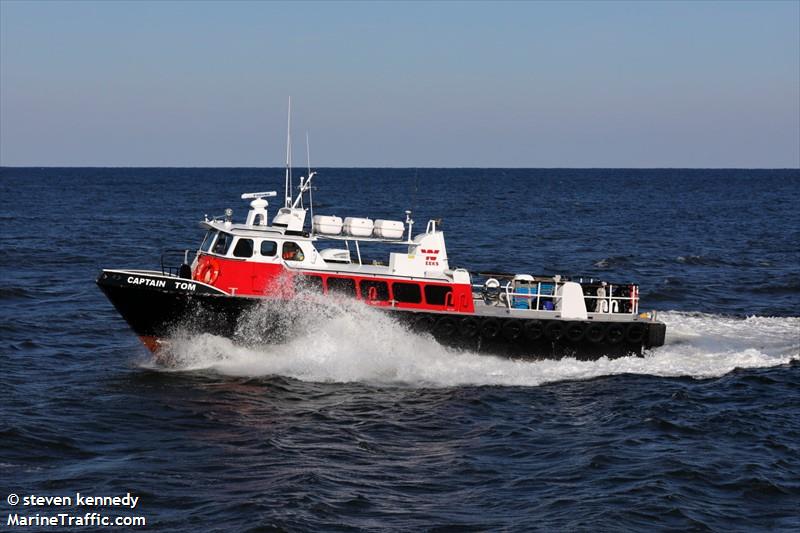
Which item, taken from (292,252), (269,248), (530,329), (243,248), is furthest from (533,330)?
(243,248)

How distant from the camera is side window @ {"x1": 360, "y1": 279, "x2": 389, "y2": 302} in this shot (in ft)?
79.9

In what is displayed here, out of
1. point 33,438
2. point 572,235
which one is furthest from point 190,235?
point 33,438

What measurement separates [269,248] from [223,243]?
1.21 metres

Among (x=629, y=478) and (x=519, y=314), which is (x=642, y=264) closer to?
(x=519, y=314)

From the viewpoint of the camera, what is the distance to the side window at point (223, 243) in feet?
80.1

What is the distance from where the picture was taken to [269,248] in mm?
24406

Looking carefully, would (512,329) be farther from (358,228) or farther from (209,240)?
(209,240)

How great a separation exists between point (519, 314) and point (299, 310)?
570 centimetres

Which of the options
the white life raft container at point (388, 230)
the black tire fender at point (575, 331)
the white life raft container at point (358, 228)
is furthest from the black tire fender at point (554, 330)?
the white life raft container at point (358, 228)

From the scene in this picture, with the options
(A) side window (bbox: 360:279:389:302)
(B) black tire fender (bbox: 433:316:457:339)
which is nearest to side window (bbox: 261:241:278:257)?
(A) side window (bbox: 360:279:389:302)

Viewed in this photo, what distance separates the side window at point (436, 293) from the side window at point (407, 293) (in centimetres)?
21

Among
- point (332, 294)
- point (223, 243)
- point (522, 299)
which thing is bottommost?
point (522, 299)

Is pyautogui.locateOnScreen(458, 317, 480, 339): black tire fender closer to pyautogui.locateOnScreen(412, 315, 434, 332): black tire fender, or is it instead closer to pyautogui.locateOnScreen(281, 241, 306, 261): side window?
pyautogui.locateOnScreen(412, 315, 434, 332): black tire fender

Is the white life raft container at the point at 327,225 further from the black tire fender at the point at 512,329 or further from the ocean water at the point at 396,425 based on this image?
the black tire fender at the point at 512,329
